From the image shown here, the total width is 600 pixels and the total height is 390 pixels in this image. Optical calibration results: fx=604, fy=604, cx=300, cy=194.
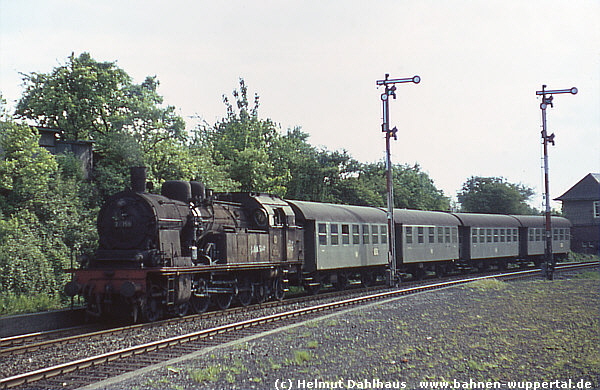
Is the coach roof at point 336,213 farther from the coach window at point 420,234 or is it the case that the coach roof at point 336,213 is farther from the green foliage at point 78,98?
the green foliage at point 78,98

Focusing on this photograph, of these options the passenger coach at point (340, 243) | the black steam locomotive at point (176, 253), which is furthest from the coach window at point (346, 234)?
the black steam locomotive at point (176, 253)

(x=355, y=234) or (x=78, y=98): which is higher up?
(x=78, y=98)

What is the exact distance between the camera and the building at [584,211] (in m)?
50.6

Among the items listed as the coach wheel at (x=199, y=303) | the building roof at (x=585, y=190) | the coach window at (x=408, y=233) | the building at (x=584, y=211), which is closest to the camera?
the coach wheel at (x=199, y=303)

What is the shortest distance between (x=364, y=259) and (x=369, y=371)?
587 inches

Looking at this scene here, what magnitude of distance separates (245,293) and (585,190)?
44.5 m

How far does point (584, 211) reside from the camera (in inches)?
2069

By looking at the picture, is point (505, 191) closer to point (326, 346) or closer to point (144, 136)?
point (144, 136)

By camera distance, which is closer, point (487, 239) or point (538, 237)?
point (487, 239)

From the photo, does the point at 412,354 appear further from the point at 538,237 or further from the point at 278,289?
the point at 538,237

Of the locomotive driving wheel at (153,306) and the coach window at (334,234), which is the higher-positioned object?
the coach window at (334,234)

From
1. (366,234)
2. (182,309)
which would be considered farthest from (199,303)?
(366,234)

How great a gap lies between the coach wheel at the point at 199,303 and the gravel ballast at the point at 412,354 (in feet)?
11.7

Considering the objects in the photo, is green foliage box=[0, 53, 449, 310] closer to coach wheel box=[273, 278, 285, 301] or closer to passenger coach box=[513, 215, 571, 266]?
coach wheel box=[273, 278, 285, 301]
